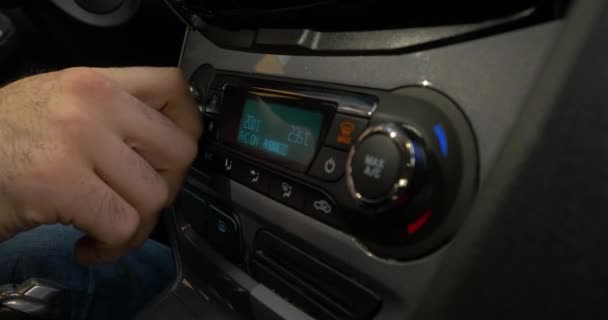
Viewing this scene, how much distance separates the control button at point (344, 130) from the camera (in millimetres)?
330

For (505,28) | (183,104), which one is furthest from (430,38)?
(183,104)

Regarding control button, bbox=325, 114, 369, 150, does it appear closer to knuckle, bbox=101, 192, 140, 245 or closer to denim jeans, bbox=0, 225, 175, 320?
knuckle, bbox=101, 192, 140, 245

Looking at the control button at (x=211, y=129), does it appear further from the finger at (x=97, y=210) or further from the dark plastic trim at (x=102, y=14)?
the dark plastic trim at (x=102, y=14)

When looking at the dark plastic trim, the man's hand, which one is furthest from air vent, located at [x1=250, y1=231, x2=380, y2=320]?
the dark plastic trim

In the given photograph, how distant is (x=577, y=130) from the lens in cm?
23

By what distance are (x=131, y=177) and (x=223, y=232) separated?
13 centimetres

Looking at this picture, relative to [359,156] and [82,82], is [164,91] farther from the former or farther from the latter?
[359,156]

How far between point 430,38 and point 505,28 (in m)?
0.05

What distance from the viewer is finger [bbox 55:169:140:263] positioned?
1.19 ft

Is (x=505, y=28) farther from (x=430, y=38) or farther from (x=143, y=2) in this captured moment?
(x=143, y=2)

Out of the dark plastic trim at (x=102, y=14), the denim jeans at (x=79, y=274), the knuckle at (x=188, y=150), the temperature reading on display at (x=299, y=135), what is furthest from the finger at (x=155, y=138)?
the dark plastic trim at (x=102, y=14)

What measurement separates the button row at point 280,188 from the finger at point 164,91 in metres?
0.04

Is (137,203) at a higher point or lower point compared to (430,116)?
lower

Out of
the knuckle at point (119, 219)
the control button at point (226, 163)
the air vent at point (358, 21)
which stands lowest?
the knuckle at point (119, 219)
